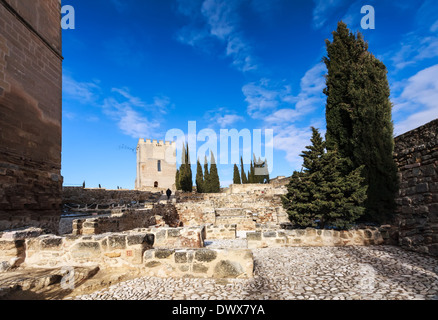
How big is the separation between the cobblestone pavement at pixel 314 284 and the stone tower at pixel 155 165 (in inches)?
1564

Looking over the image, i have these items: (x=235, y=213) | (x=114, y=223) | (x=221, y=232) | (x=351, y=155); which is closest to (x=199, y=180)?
(x=235, y=213)

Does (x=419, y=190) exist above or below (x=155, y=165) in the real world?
below

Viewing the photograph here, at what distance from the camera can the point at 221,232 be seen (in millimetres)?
10891

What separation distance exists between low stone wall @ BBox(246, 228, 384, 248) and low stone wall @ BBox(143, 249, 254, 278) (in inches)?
135

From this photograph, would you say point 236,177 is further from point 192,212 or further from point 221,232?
point 221,232

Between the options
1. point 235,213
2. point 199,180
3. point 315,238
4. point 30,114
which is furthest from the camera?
point 199,180

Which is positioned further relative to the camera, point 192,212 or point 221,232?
point 192,212

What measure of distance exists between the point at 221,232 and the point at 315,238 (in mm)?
5215

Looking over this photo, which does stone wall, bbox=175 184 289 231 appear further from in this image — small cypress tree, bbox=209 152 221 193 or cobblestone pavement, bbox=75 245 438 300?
small cypress tree, bbox=209 152 221 193

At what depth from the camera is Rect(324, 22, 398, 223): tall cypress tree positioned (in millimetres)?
9125

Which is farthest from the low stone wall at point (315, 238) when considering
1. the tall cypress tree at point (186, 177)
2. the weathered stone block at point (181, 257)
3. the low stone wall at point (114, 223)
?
the tall cypress tree at point (186, 177)
